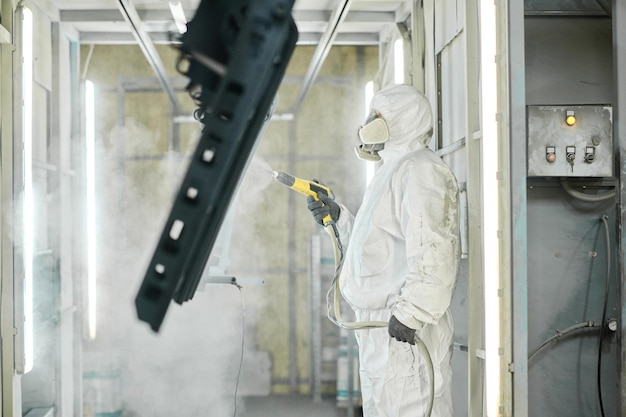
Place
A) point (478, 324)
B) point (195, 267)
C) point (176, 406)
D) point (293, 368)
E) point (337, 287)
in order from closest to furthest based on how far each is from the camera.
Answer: point (195, 267)
point (478, 324)
point (337, 287)
point (176, 406)
point (293, 368)

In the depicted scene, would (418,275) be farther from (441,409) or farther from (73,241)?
(73,241)

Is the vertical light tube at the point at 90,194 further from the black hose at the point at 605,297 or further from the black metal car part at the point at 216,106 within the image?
the black metal car part at the point at 216,106

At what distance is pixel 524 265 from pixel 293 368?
3074 mm

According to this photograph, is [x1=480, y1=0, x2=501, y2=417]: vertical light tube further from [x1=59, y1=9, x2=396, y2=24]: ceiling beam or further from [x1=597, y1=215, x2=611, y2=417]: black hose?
[x1=59, y1=9, x2=396, y2=24]: ceiling beam

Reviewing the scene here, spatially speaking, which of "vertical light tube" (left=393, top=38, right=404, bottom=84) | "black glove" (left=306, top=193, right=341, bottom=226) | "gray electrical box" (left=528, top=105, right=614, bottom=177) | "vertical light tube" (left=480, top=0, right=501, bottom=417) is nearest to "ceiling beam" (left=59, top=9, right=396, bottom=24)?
"vertical light tube" (left=393, top=38, right=404, bottom=84)

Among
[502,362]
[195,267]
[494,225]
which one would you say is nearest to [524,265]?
[494,225]

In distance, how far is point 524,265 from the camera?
7.07ft

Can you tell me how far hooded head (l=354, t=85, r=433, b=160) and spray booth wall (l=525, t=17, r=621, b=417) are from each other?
1.57 feet

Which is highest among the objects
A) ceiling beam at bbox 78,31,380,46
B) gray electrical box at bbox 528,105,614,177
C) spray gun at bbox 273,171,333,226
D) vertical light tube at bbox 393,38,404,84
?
ceiling beam at bbox 78,31,380,46

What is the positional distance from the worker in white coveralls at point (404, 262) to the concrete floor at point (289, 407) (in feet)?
6.82

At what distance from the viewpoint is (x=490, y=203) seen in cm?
220

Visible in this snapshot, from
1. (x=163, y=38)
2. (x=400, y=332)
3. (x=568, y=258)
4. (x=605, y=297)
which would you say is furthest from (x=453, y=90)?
(x=163, y=38)

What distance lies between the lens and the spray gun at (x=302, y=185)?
2.80 m

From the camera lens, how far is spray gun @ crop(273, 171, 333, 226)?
2799 millimetres
